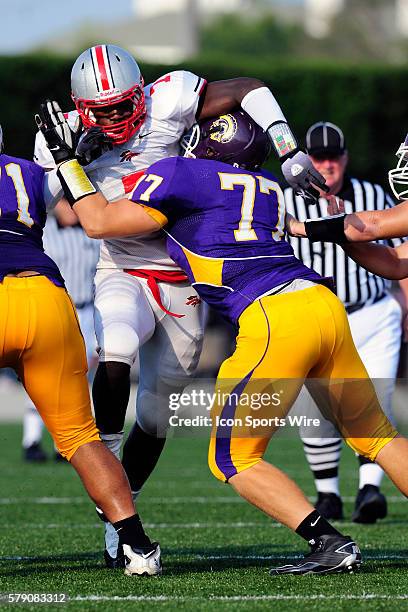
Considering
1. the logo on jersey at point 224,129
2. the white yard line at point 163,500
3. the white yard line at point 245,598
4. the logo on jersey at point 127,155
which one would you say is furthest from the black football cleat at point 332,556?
the white yard line at point 163,500

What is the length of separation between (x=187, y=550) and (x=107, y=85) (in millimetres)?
2031

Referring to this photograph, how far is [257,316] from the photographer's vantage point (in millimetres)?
4082

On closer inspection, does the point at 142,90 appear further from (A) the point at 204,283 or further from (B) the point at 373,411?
(B) the point at 373,411

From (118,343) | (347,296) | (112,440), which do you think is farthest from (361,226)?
(347,296)

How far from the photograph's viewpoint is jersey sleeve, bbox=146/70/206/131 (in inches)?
191

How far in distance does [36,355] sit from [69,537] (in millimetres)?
1803

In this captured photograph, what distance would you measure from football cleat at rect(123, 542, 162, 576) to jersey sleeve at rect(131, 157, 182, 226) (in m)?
1.17

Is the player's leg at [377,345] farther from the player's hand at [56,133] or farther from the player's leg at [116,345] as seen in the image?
the player's hand at [56,133]

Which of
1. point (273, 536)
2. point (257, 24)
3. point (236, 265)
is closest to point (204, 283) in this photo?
point (236, 265)

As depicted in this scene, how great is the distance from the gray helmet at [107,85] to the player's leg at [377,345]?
2.27 metres

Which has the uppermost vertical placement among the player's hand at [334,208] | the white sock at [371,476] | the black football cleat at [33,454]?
the player's hand at [334,208]

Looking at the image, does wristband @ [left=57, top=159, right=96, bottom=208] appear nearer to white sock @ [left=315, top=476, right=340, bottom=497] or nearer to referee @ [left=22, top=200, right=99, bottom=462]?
white sock @ [left=315, top=476, right=340, bottom=497]

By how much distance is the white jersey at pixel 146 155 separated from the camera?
4.79m

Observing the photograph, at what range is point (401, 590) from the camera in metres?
3.91
